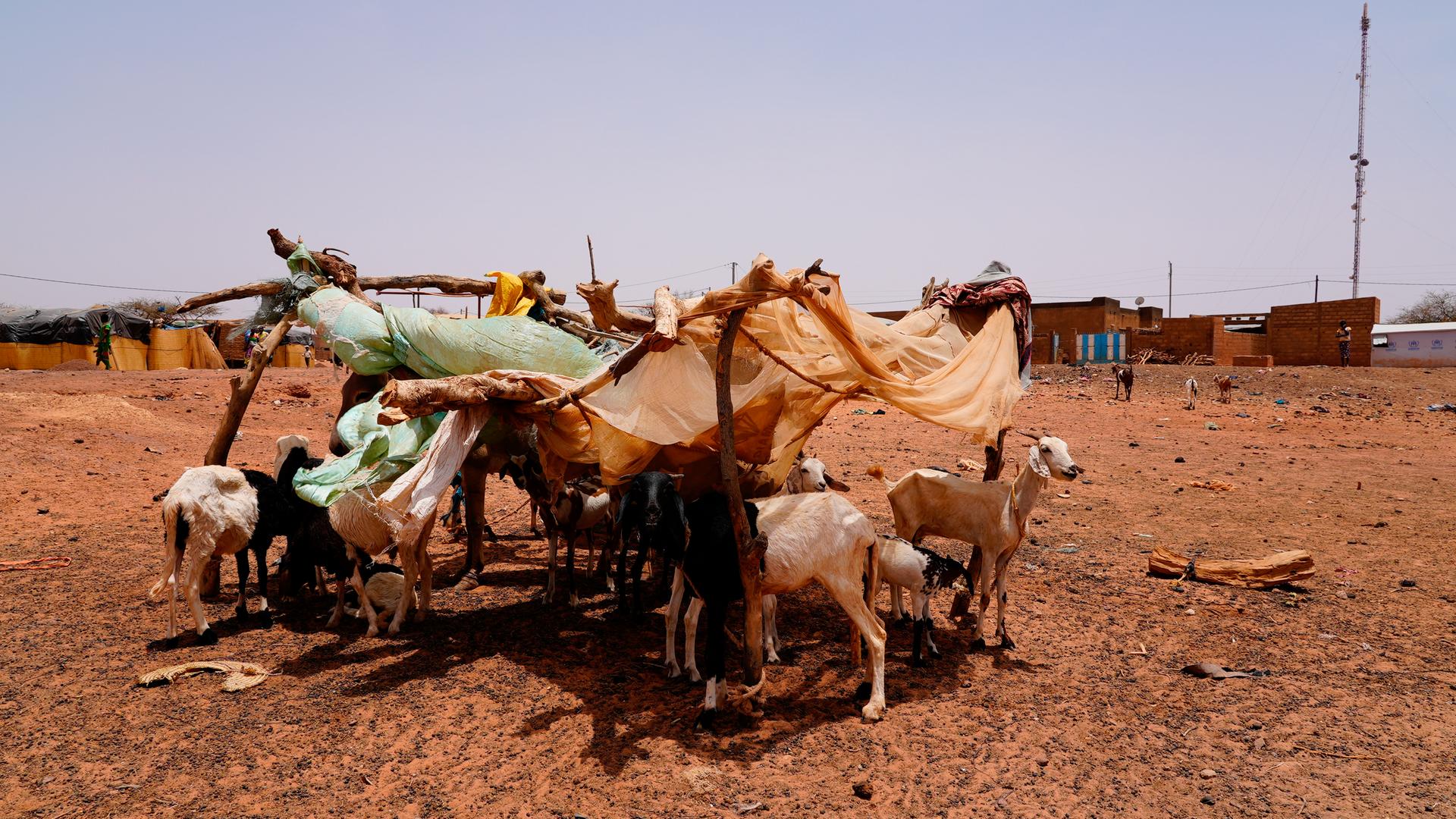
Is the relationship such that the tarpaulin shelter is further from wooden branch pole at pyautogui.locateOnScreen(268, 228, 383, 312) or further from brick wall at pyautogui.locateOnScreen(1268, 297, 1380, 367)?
brick wall at pyautogui.locateOnScreen(1268, 297, 1380, 367)

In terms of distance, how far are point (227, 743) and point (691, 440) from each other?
3541 millimetres

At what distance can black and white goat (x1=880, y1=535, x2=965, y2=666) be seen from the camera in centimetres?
632

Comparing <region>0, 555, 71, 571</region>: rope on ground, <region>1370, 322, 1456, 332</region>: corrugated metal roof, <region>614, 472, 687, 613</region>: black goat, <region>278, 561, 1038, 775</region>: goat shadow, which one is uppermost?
<region>1370, 322, 1456, 332</region>: corrugated metal roof

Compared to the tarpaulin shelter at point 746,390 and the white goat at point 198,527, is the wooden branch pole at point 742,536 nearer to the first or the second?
the tarpaulin shelter at point 746,390

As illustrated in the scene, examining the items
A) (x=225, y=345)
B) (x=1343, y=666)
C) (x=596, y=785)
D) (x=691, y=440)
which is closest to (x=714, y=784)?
(x=596, y=785)

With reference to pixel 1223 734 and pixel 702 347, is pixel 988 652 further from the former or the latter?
pixel 702 347

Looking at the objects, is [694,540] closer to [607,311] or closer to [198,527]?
[607,311]

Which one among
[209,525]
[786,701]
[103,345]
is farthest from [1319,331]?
[103,345]

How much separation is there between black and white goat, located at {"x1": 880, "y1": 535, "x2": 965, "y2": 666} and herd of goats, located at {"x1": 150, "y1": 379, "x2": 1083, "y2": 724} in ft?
0.04

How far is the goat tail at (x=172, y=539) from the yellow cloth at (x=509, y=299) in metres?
3.27

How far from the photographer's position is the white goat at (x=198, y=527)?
22.4 ft

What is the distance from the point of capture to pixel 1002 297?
7230mm

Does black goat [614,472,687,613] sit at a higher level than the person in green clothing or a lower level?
lower

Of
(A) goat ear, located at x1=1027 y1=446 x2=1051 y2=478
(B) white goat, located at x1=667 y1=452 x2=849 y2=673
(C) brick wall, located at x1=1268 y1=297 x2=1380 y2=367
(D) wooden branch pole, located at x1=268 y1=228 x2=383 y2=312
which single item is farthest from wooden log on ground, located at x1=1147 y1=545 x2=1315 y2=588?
(C) brick wall, located at x1=1268 y1=297 x2=1380 y2=367
